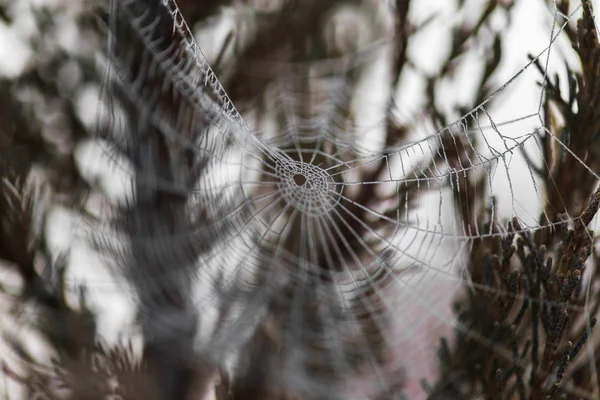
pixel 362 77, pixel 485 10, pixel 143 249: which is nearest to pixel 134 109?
pixel 143 249

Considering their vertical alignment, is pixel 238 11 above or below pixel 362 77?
above

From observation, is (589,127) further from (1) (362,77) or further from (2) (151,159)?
(2) (151,159)

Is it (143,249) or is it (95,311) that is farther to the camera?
(143,249)

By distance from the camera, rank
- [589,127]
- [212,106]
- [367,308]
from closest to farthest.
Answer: [589,127] → [212,106] → [367,308]

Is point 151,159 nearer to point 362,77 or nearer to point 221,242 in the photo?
point 221,242

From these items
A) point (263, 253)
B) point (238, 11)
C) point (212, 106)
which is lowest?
point (263, 253)

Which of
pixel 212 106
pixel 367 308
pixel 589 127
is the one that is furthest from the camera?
pixel 367 308
